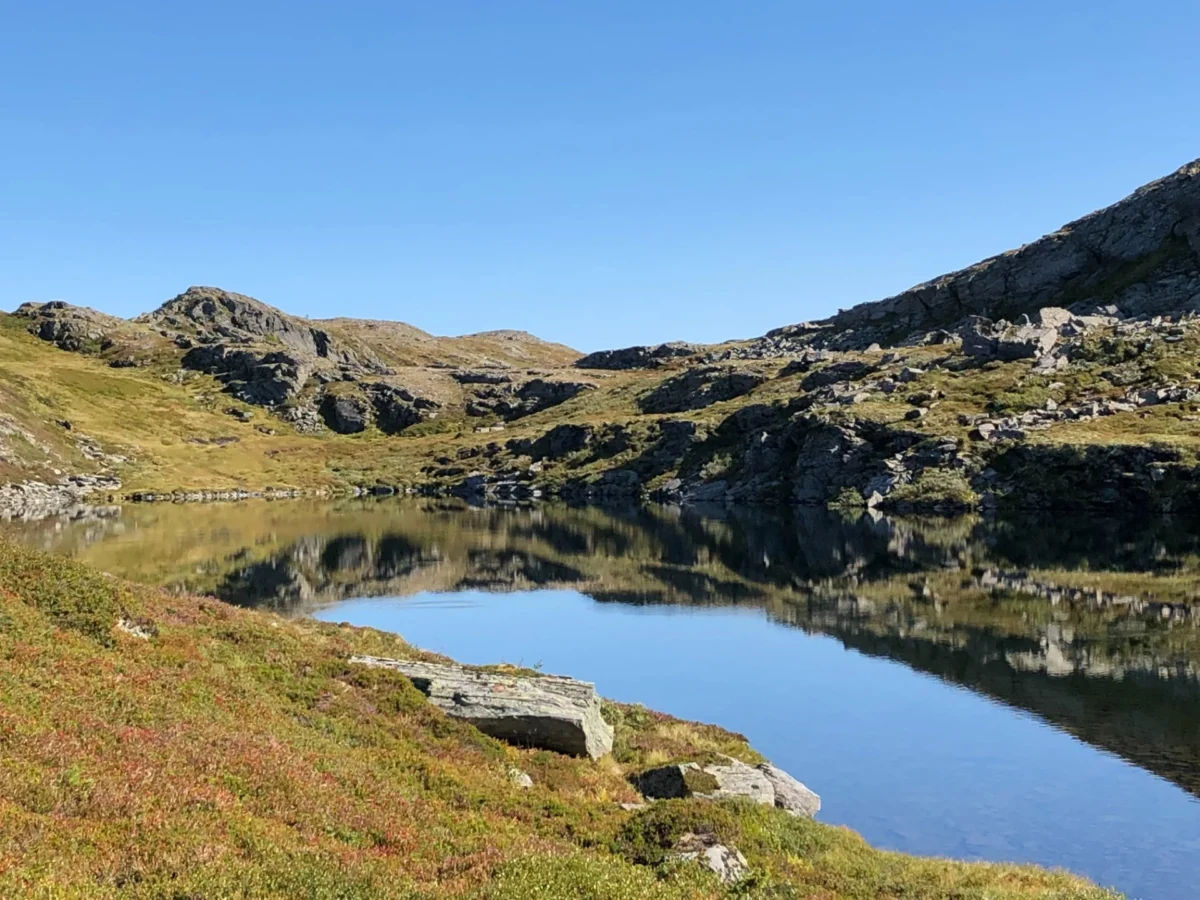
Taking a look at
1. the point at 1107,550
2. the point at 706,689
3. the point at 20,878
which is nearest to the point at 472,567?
the point at 706,689

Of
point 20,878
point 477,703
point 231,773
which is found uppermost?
point 20,878

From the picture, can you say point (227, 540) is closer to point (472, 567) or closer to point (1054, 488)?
point (472, 567)

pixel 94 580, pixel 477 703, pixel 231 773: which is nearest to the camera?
pixel 231 773

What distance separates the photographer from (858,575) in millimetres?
80750

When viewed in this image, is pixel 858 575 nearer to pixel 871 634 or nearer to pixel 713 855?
pixel 871 634

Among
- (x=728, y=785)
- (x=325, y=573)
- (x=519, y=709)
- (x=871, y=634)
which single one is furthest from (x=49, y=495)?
(x=728, y=785)

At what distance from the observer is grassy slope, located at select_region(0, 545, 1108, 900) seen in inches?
482

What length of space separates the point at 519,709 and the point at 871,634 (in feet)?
124

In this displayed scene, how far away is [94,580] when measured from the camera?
23.9m

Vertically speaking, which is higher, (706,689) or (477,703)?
(477,703)

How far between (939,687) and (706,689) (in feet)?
38.7

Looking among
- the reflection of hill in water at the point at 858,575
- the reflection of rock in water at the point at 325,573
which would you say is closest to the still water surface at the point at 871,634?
the reflection of hill in water at the point at 858,575

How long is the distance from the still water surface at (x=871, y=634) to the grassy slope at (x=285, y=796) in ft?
31.1

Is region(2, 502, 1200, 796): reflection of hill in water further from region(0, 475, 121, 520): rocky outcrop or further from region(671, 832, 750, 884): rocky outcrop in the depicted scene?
region(671, 832, 750, 884): rocky outcrop
